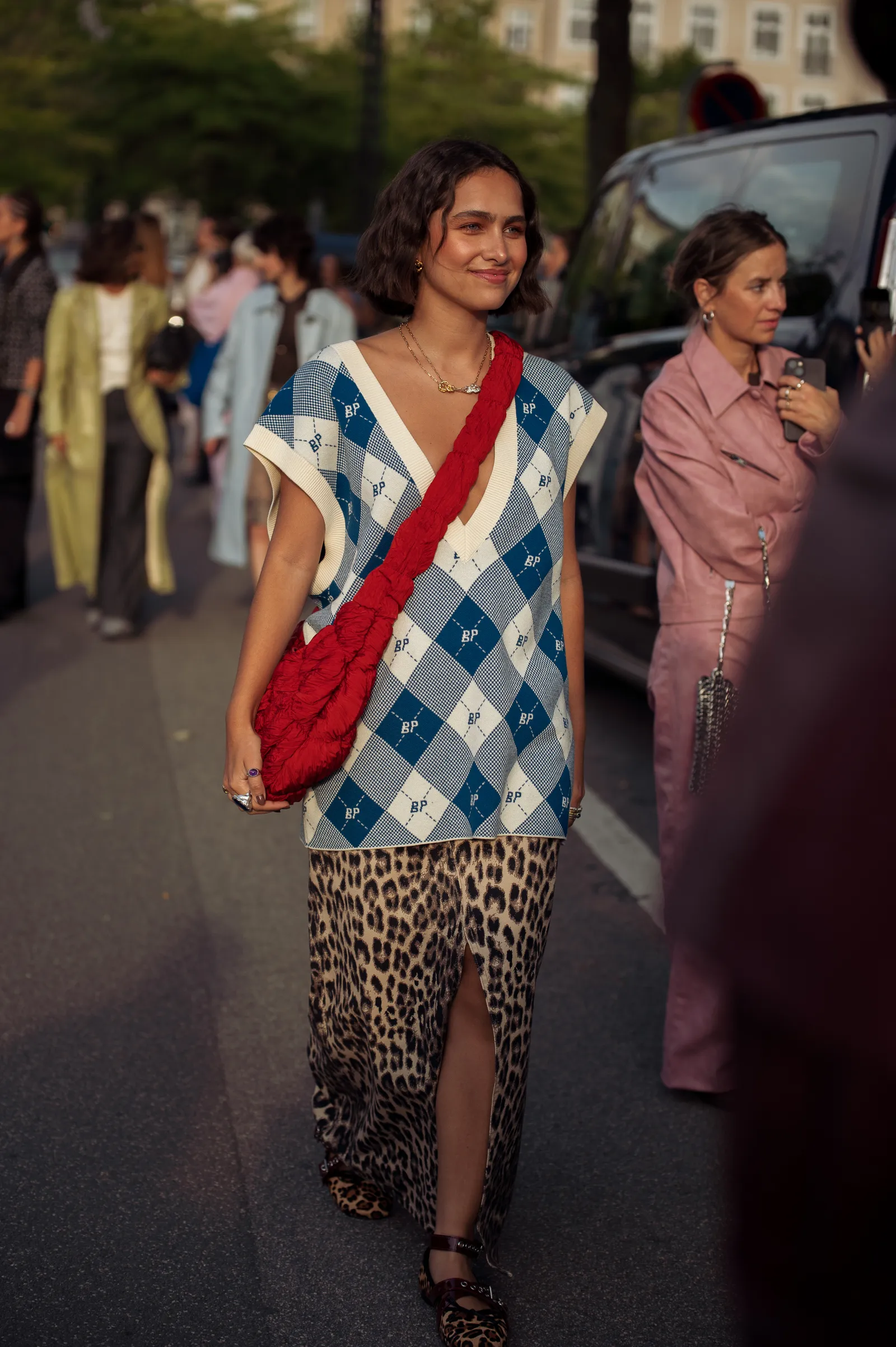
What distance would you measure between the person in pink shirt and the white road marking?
1085 mm

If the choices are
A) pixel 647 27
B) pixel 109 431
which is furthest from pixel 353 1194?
pixel 647 27

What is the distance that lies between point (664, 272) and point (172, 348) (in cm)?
440

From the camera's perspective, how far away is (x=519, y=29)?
75.5 m

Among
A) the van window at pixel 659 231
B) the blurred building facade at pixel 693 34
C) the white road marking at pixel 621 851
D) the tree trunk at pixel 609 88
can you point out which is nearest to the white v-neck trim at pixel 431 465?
the white road marking at pixel 621 851

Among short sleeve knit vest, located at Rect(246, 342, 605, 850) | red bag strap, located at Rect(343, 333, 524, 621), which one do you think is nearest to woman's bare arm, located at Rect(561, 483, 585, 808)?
short sleeve knit vest, located at Rect(246, 342, 605, 850)

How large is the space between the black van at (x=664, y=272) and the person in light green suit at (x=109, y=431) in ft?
9.05

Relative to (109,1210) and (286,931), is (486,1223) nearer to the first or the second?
(109,1210)

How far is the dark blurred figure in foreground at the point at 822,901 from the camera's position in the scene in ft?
3.83

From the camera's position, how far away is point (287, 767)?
10.1 ft

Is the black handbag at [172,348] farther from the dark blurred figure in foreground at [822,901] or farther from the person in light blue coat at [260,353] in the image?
the dark blurred figure in foreground at [822,901]

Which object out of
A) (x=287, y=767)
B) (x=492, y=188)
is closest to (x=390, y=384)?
(x=492, y=188)

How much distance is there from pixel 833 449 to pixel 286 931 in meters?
4.02

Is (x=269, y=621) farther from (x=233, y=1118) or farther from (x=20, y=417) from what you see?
(x=20, y=417)

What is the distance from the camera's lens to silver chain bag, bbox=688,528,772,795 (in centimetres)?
399
